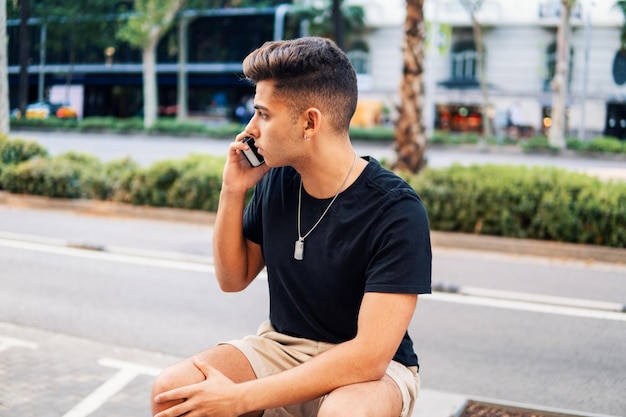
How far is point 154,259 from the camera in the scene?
903 cm

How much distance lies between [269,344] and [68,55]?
115ft

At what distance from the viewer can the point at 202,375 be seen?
2357mm

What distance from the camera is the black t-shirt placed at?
232 cm

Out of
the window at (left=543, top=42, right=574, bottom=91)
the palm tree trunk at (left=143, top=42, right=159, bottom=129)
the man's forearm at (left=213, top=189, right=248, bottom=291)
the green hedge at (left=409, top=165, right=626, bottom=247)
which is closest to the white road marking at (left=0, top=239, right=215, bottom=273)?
the green hedge at (left=409, top=165, right=626, bottom=247)

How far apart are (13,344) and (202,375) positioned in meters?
3.49

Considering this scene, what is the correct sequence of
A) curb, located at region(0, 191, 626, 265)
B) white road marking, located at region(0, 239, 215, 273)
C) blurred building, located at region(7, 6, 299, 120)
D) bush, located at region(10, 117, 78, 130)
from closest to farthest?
white road marking, located at region(0, 239, 215, 273), curb, located at region(0, 191, 626, 265), bush, located at region(10, 117, 78, 130), blurred building, located at region(7, 6, 299, 120)

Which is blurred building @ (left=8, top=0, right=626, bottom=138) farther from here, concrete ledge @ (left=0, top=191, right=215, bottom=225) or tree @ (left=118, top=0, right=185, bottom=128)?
concrete ledge @ (left=0, top=191, right=215, bottom=225)

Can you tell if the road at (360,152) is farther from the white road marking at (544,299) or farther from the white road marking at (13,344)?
the white road marking at (13,344)

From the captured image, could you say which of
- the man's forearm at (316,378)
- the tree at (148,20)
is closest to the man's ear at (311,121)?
the man's forearm at (316,378)

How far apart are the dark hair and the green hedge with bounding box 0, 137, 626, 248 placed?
8.30 metres

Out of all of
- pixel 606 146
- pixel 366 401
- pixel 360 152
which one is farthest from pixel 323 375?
pixel 606 146

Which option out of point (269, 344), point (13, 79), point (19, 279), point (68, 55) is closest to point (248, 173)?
point (269, 344)

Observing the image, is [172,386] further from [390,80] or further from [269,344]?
[390,80]

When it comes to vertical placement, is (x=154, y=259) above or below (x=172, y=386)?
below
